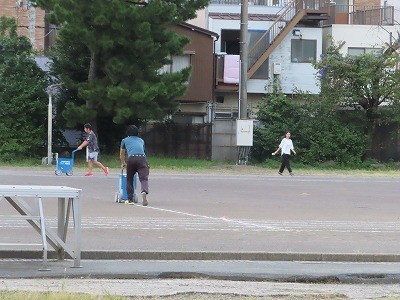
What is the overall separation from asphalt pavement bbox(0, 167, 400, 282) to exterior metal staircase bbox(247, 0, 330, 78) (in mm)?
23939

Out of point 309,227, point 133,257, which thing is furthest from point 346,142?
point 133,257

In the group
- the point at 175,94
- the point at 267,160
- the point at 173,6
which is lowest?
the point at 267,160

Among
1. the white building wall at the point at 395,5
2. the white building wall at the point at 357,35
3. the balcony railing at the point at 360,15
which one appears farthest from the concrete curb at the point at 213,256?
the white building wall at the point at 395,5

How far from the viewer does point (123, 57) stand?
3744 centimetres

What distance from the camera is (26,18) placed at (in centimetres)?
5394

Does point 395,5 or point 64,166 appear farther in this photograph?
point 395,5

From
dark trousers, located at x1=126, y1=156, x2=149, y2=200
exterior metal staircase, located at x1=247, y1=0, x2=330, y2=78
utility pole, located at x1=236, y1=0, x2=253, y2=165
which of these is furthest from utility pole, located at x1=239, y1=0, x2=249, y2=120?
dark trousers, located at x1=126, y1=156, x2=149, y2=200

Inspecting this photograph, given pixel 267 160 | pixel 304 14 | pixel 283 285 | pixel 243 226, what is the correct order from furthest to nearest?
pixel 304 14
pixel 267 160
pixel 243 226
pixel 283 285

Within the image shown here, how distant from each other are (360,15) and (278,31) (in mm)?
6476

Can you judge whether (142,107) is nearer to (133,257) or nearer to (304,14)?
(304,14)

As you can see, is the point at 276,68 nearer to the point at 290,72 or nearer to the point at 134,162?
the point at 290,72

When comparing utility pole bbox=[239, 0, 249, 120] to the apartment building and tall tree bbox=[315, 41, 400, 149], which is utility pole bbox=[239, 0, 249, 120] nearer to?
tall tree bbox=[315, 41, 400, 149]

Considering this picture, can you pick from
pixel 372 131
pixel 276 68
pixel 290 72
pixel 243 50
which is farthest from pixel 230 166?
pixel 290 72

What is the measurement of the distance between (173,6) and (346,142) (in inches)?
510
